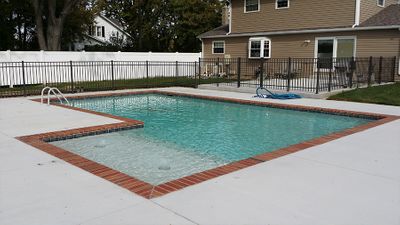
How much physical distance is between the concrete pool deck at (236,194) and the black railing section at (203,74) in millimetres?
7772

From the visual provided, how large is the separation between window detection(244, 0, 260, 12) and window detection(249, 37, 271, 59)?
198 cm

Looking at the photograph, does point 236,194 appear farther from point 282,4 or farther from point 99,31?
point 99,31

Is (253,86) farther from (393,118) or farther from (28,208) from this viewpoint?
(28,208)

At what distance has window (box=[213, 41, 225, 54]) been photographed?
2264 centimetres

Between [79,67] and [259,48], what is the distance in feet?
31.9

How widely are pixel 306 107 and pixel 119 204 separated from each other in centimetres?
791

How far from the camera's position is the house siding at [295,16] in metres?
17.2

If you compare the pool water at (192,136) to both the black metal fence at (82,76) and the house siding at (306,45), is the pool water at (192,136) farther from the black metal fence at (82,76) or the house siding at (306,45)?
the house siding at (306,45)

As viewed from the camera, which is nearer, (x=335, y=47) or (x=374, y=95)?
(x=374, y=95)

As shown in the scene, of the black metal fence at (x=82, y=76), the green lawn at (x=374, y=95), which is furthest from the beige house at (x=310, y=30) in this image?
the green lawn at (x=374, y=95)

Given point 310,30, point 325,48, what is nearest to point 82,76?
point 310,30

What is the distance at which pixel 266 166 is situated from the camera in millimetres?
4516

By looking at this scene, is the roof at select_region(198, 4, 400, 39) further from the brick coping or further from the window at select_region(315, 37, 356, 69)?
the brick coping

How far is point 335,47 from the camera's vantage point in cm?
1728
